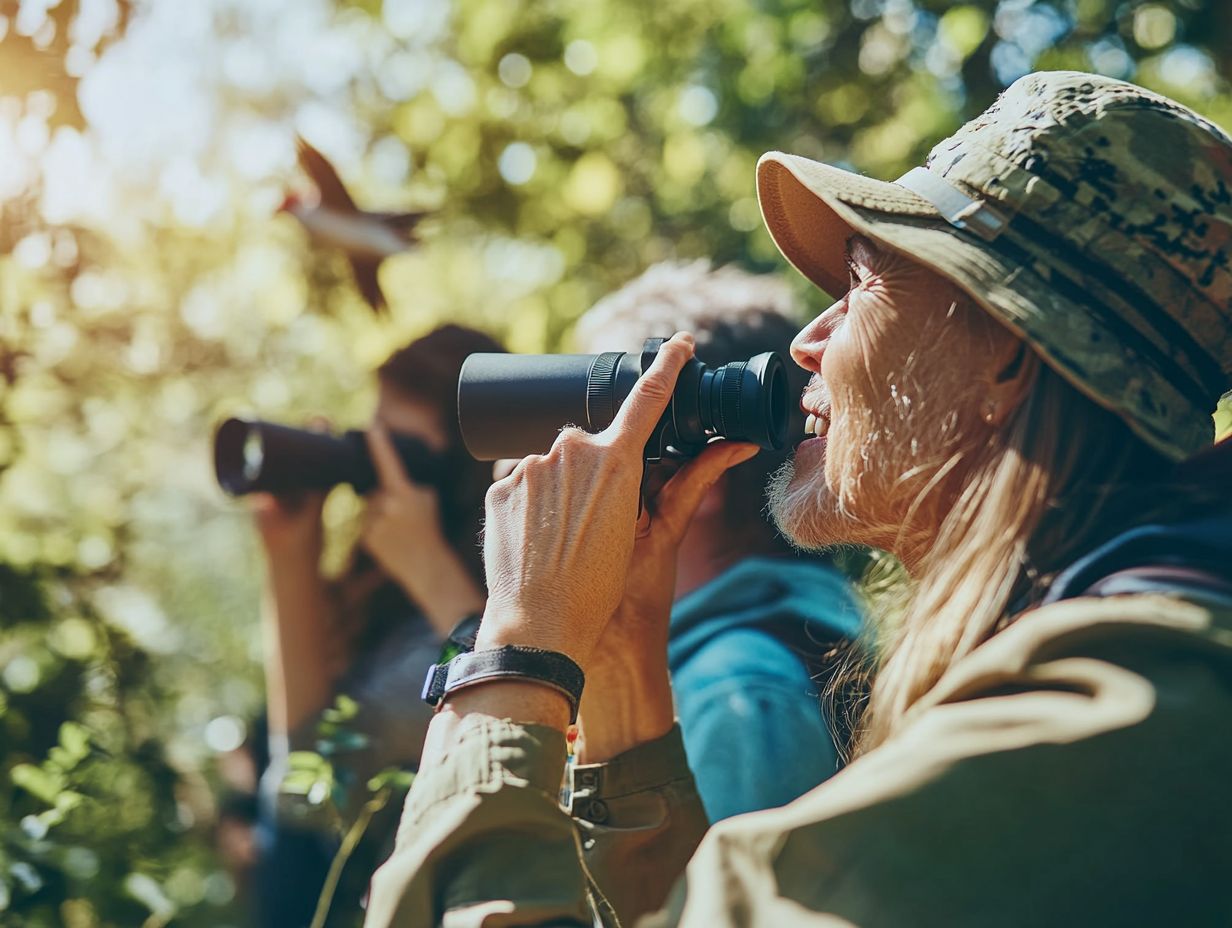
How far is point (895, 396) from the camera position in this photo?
1517mm

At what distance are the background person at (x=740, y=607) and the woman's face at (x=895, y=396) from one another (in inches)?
13.4

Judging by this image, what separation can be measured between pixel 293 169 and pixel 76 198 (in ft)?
5.06

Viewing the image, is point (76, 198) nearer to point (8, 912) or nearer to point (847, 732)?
point (8, 912)

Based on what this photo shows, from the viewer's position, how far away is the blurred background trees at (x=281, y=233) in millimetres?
2365

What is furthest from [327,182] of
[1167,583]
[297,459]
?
[1167,583]

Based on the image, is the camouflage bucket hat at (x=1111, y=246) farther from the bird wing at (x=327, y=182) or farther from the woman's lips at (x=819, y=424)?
the bird wing at (x=327, y=182)

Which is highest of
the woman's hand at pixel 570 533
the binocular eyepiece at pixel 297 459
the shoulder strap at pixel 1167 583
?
the binocular eyepiece at pixel 297 459

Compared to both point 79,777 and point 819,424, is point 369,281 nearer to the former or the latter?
point 79,777

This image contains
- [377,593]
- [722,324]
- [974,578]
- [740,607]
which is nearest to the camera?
[974,578]

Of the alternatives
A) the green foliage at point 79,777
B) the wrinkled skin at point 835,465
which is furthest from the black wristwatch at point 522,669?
the green foliage at point 79,777

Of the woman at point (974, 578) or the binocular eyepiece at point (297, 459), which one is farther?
the binocular eyepiece at point (297, 459)

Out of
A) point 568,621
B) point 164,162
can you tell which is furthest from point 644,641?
point 164,162

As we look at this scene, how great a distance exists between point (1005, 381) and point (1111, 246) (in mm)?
177

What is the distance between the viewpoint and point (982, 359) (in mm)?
1452
